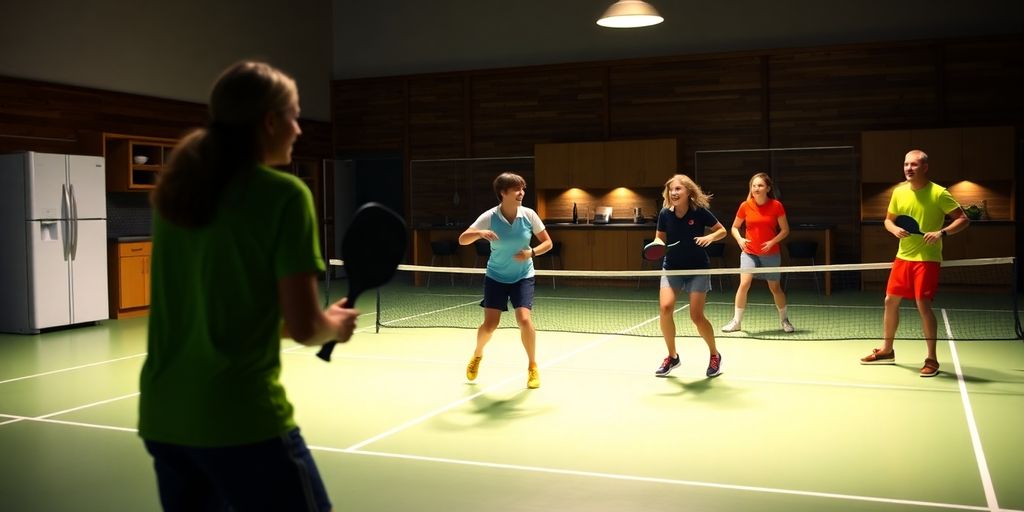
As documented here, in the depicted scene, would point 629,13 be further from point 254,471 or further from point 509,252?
point 254,471

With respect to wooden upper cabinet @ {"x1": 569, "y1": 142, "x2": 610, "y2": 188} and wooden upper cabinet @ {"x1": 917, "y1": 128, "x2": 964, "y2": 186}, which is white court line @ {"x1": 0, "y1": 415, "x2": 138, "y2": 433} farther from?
wooden upper cabinet @ {"x1": 917, "y1": 128, "x2": 964, "y2": 186}

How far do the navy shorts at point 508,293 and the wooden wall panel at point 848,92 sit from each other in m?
10.5

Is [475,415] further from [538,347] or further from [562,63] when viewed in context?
[562,63]

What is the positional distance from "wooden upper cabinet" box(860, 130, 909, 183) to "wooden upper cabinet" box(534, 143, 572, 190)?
5.06m

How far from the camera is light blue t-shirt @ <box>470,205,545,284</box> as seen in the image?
25.7ft

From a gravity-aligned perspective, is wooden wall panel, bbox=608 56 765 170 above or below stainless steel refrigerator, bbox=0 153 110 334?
above

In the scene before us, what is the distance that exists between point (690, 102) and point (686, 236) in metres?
9.85

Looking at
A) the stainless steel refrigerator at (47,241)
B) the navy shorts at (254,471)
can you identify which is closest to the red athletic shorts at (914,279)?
the navy shorts at (254,471)

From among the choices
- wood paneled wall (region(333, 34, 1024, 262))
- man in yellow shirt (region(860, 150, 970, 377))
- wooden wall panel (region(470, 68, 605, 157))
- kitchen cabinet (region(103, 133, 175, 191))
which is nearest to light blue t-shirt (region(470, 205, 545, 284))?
man in yellow shirt (region(860, 150, 970, 377))

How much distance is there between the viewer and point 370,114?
2008 cm

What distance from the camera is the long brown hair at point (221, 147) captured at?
2.13 meters

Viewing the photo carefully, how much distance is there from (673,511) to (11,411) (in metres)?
5.39

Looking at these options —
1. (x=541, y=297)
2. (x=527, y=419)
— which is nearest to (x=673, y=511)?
(x=527, y=419)

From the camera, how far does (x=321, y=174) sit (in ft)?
65.4
